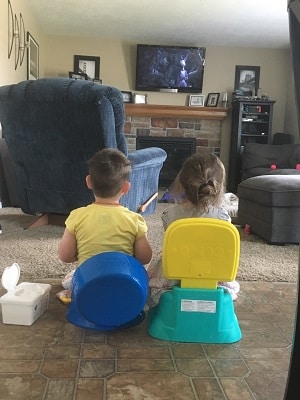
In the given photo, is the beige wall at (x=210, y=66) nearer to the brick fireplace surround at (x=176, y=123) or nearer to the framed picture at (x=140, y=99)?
the framed picture at (x=140, y=99)

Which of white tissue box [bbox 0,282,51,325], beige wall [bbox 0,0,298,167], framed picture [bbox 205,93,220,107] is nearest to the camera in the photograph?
white tissue box [bbox 0,282,51,325]

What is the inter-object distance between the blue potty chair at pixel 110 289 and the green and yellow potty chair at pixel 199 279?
0.36 feet

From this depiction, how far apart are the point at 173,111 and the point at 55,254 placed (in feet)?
13.9

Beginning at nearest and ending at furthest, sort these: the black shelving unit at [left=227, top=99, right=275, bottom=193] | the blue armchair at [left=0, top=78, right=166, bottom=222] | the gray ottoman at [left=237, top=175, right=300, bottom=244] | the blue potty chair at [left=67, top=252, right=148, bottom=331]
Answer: the blue potty chair at [left=67, top=252, right=148, bottom=331] < the blue armchair at [left=0, top=78, right=166, bottom=222] < the gray ottoman at [left=237, top=175, right=300, bottom=244] < the black shelving unit at [left=227, top=99, right=275, bottom=193]

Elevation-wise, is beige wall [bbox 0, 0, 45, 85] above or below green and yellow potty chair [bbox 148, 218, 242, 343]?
above

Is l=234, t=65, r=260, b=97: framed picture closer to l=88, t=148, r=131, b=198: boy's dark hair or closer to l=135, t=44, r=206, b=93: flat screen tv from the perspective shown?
l=135, t=44, r=206, b=93: flat screen tv

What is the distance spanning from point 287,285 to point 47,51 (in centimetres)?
542

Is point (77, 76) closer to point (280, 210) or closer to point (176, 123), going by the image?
point (176, 123)

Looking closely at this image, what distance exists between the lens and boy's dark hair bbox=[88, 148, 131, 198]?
1.49 metres

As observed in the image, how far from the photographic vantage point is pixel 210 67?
6422 mm

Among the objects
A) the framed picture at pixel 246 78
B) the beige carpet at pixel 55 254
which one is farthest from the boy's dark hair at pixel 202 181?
the framed picture at pixel 246 78


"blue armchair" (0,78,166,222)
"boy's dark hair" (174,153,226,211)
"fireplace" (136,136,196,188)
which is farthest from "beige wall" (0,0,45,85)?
"boy's dark hair" (174,153,226,211)

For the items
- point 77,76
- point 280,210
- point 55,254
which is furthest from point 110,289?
point 77,76

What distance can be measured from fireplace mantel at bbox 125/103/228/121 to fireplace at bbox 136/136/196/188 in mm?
340
